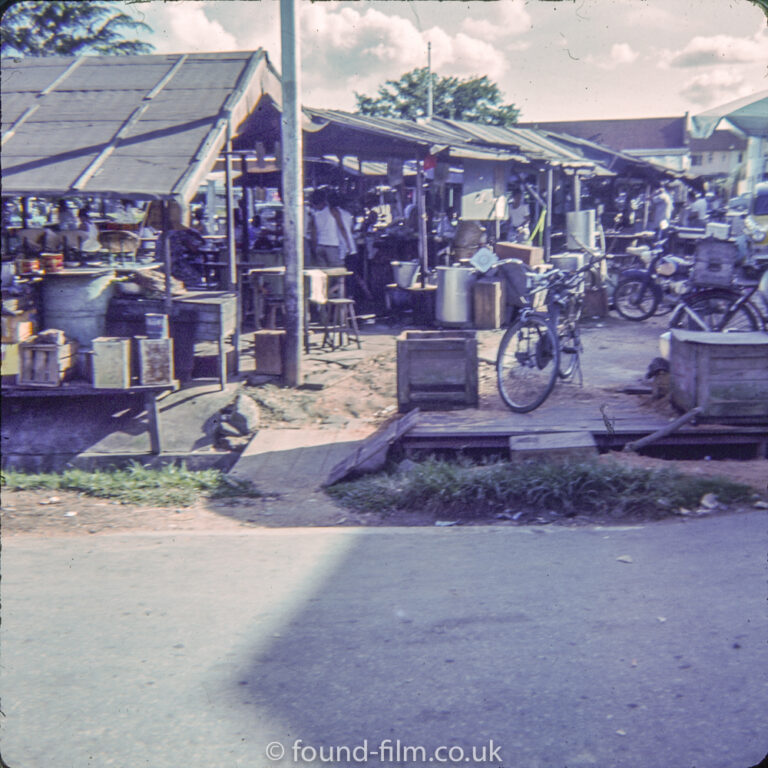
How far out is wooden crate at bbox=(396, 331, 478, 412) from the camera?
290 inches

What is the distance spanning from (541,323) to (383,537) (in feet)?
10.9

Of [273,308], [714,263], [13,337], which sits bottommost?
[13,337]

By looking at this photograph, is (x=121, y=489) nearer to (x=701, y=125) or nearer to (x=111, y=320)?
(x=111, y=320)

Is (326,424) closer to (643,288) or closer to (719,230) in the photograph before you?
(719,230)

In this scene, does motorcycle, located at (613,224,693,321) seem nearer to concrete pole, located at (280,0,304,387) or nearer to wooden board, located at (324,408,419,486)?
concrete pole, located at (280,0,304,387)

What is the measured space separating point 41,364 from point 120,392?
767 millimetres

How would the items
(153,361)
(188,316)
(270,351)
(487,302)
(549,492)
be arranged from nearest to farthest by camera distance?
(549,492) < (153,361) < (188,316) < (270,351) < (487,302)

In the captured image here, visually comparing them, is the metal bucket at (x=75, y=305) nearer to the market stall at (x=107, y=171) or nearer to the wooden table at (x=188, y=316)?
the market stall at (x=107, y=171)

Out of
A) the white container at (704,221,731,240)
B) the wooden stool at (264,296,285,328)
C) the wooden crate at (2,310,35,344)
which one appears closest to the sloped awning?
the white container at (704,221,731,240)

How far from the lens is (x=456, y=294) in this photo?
12219 millimetres

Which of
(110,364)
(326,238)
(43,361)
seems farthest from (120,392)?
(326,238)

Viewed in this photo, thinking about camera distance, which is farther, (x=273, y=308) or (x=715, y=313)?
(x=273, y=308)

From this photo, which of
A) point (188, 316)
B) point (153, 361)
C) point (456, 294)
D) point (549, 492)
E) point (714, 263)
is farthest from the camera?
point (456, 294)

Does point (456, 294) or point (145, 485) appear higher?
point (456, 294)
